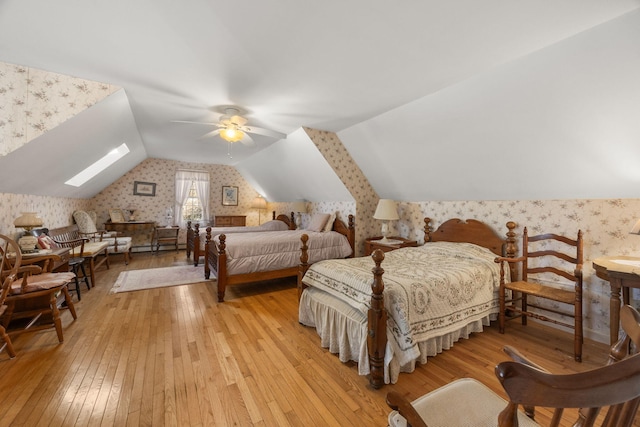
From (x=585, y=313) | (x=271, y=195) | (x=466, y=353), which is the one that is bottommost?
(x=466, y=353)

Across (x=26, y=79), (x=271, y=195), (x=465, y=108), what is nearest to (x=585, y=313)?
(x=465, y=108)

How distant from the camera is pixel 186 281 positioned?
4.12 meters

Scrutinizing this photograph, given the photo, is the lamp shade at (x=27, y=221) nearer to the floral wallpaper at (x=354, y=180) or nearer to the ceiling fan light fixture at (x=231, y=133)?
the ceiling fan light fixture at (x=231, y=133)

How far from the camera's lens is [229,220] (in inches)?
289

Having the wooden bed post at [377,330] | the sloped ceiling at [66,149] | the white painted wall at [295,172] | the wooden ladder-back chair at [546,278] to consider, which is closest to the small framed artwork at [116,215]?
the sloped ceiling at [66,149]

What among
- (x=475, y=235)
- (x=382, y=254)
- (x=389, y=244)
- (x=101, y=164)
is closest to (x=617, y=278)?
(x=475, y=235)

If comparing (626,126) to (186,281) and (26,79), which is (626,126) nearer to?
(26,79)

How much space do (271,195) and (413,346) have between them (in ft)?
19.6

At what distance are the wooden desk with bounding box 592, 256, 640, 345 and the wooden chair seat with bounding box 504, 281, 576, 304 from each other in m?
0.28

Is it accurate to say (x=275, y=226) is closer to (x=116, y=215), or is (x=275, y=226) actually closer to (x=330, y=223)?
(x=330, y=223)

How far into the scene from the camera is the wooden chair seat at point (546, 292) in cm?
226

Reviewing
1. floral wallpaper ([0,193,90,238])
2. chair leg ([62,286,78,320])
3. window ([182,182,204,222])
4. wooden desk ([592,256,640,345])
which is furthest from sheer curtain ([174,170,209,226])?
wooden desk ([592,256,640,345])

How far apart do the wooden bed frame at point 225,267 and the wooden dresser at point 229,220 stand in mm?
2983

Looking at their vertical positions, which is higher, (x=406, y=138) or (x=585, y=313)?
(x=406, y=138)
